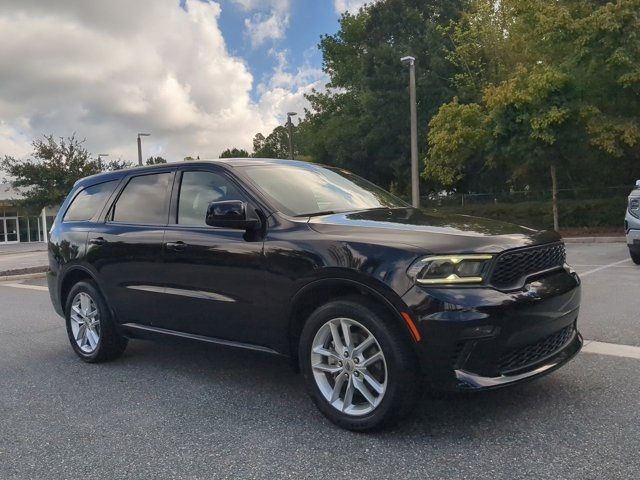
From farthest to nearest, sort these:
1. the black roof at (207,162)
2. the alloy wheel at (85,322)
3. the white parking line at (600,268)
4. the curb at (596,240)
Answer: the curb at (596,240) < the white parking line at (600,268) < the alloy wheel at (85,322) < the black roof at (207,162)

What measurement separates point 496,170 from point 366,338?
26686mm

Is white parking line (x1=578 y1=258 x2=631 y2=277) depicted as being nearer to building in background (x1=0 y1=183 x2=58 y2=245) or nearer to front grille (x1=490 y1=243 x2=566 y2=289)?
front grille (x1=490 y1=243 x2=566 y2=289)

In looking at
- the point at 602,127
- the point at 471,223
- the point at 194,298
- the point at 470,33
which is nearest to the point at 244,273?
the point at 194,298

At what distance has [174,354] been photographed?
18.5 feet

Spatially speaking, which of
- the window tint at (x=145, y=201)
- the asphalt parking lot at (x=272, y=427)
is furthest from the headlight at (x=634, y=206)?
the window tint at (x=145, y=201)

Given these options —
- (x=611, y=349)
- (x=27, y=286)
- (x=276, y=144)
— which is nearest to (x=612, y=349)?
(x=611, y=349)

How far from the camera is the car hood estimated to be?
131 inches

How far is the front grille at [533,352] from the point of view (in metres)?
3.30

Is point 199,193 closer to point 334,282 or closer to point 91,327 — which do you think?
point 334,282

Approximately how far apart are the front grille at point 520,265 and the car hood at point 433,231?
48 millimetres

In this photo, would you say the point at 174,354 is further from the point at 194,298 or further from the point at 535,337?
the point at 535,337

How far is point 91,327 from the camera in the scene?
5414mm

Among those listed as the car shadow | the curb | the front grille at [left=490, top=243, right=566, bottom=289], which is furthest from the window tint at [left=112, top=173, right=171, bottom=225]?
the curb

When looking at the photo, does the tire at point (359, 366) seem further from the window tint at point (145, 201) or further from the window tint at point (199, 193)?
the window tint at point (145, 201)
